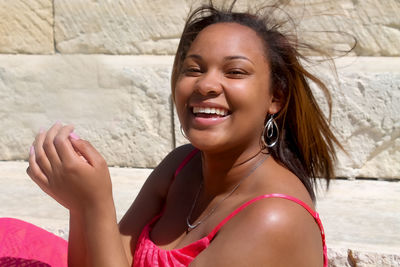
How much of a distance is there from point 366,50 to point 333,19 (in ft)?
0.85

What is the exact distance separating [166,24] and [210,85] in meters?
2.24

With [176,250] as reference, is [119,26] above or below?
below

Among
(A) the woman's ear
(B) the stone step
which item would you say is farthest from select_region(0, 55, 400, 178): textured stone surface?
(A) the woman's ear

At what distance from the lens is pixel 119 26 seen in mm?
4125

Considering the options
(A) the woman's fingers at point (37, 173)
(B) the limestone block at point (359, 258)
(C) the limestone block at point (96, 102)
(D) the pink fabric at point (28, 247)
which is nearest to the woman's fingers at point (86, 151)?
(A) the woman's fingers at point (37, 173)

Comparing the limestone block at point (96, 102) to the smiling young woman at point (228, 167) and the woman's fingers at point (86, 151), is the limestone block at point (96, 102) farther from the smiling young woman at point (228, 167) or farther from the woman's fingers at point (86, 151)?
the woman's fingers at point (86, 151)

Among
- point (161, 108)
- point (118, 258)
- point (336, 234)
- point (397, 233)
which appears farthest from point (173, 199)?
point (161, 108)

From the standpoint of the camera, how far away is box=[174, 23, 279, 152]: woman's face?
1904 millimetres

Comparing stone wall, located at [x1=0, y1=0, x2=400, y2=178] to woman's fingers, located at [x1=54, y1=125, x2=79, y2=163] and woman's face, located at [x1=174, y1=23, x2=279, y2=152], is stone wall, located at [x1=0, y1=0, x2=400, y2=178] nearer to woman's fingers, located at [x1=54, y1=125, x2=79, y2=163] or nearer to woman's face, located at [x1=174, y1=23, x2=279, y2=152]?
woman's face, located at [x1=174, y1=23, x2=279, y2=152]

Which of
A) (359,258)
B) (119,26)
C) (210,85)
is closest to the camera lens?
(210,85)

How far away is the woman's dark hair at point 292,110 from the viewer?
2033mm

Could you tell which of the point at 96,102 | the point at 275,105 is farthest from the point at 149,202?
the point at 96,102

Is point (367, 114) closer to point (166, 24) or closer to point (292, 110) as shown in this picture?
point (166, 24)

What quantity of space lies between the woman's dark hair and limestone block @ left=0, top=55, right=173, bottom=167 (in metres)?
1.85
